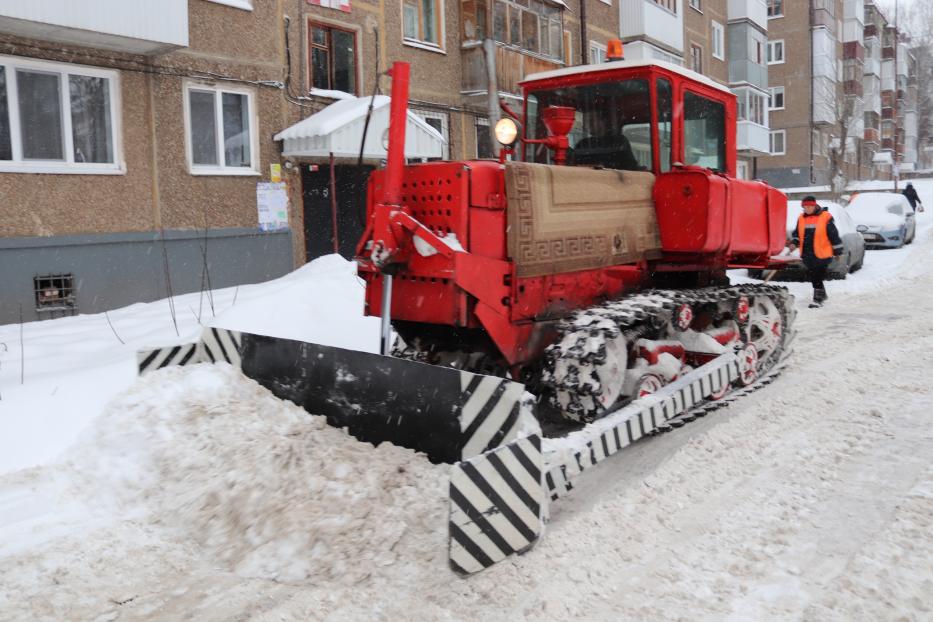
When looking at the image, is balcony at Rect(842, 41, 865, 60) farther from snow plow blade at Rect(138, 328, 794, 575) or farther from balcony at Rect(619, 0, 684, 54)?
snow plow blade at Rect(138, 328, 794, 575)

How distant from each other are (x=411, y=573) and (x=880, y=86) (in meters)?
69.7

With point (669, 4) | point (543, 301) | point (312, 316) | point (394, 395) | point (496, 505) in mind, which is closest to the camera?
point (496, 505)

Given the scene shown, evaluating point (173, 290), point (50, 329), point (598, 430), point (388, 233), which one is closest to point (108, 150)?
point (173, 290)

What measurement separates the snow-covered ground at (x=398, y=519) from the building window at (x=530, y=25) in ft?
46.5

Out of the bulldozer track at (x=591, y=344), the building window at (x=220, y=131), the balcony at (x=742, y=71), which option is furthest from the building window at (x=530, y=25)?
the balcony at (x=742, y=71)

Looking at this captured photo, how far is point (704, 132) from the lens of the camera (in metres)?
6.13

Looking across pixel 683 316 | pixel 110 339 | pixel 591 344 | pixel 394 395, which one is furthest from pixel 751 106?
pixel 394 395

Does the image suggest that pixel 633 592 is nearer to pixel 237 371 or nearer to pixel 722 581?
pixel 722 581

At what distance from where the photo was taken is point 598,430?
170 inches

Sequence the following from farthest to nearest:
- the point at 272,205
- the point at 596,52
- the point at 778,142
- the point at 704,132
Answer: the point at 778,142 < the point at 596,52 < the point at 272,205 < the point at 704,132

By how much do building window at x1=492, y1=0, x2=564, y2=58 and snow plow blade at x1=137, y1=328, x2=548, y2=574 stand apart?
14471 mm

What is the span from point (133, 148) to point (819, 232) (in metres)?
10.7

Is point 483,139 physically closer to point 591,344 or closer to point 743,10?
point 591,344

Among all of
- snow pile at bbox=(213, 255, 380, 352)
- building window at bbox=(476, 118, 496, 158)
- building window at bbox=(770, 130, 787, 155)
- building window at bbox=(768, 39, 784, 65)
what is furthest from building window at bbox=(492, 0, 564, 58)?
building window at bbox=(768, 39, 784, 65)
